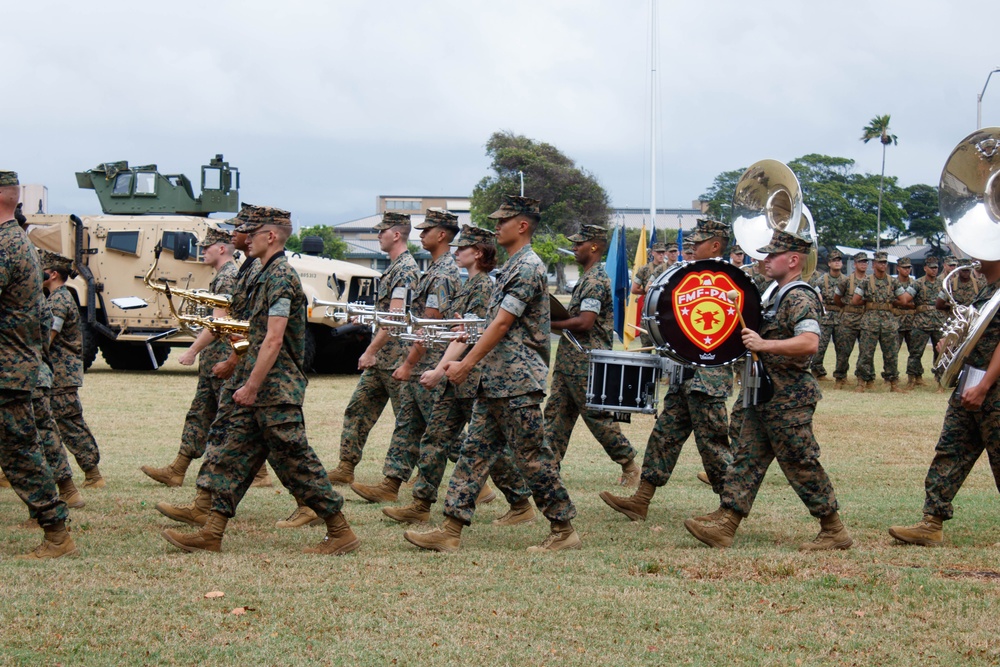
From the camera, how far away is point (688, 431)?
7801 millimetres

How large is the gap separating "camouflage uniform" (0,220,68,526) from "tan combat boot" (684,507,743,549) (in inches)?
142

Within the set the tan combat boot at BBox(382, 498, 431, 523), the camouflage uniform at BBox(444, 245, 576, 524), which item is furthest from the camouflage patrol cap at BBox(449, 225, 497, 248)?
the tan combat boot at BBox(382, 498, 431, 523)

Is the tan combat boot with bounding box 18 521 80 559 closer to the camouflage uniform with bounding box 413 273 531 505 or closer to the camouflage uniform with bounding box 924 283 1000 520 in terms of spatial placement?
the camouflage uniform with bounding box 413 273 531 505

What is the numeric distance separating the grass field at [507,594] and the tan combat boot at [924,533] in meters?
0.11

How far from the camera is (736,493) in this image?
680cm

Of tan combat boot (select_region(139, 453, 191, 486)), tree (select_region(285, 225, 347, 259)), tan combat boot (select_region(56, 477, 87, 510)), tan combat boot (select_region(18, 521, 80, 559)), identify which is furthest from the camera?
tree (select_region(285, 225, 347, 259))

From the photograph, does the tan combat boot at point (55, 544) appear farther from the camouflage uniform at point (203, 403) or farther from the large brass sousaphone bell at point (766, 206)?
the large brass sousaphone bell at point (766, 206)

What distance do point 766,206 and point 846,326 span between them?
1160 centimetres

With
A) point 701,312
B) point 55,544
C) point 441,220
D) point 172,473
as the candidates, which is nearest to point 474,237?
point 441,220

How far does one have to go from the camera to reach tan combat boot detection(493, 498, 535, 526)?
7680 millimetres

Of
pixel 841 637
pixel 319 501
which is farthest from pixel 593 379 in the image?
pixel 841 637

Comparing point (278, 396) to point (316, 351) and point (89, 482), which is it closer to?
point (89, 482)

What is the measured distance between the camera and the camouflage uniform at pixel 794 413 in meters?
6.56

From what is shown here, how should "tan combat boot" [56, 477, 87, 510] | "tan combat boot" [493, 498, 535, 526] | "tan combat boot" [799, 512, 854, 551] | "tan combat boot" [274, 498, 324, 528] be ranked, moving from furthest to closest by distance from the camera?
"tan combat boot" [56, 477, 87, 510]
"tan combat boot" [493, 498, 535, 526]
"tan combat boot" [274, 498, 324, 528]
"tan combat boot" [799, 512, 854, 551]
